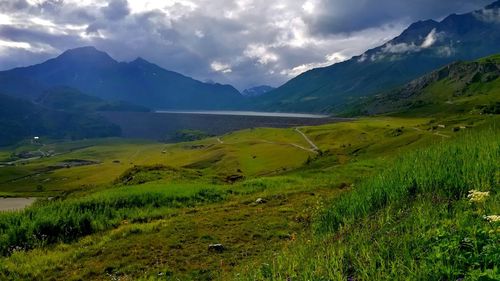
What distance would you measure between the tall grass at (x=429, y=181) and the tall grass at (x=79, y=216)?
13.8 metres

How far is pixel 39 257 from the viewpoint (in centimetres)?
1755

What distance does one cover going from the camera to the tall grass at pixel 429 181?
12602mm

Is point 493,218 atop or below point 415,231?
atop

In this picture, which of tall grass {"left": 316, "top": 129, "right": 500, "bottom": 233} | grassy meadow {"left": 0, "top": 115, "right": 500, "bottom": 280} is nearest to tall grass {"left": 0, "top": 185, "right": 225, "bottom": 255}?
grassy meadow {"left": 0, "top": 115, "right": 500, "bottom": 280}

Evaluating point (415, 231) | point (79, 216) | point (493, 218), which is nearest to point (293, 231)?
point (415, 231)

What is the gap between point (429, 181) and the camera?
13.8 m

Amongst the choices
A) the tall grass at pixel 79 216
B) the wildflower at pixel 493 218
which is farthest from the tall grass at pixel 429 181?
the tall grass at pixel 79 216

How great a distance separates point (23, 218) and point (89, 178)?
6276 inches

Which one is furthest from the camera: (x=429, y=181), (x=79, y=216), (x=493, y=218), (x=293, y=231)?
(x=79, y=216)

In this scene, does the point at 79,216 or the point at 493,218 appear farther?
the point at 79,216

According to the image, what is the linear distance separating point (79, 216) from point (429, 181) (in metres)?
18.2

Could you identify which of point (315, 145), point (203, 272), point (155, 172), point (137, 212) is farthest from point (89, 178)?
A: point (203, 272)

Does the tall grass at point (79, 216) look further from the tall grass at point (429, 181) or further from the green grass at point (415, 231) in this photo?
the green grass at point (415, 231)

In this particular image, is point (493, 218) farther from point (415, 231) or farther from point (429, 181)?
point (429, 181)
